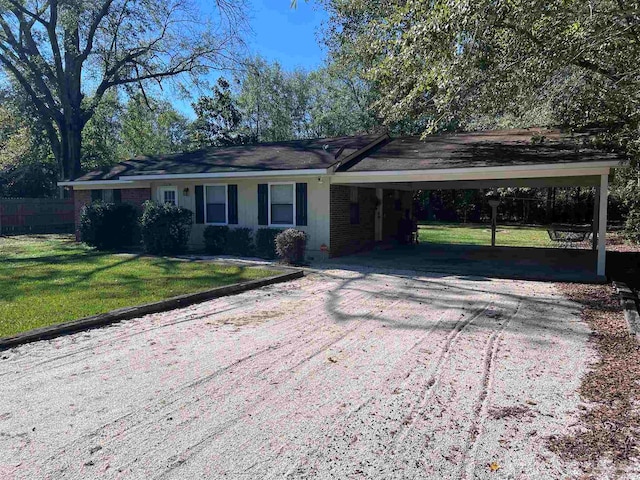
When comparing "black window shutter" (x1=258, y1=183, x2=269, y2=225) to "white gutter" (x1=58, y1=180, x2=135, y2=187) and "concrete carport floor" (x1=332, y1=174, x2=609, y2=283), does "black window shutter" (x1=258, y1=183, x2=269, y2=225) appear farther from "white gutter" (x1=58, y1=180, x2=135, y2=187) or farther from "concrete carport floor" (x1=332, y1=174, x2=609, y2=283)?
"white gutter" (x1=58, y1=180, x2=135, y2=187)

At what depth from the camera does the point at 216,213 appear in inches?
592

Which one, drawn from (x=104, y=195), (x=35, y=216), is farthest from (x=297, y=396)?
(x=35, y=216)

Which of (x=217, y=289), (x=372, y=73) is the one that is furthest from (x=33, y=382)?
(x=372, y=73)

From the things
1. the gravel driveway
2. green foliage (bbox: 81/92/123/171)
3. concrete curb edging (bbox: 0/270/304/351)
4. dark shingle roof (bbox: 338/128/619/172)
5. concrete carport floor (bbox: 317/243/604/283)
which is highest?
green foliage (bbox: 81/92/123/171)

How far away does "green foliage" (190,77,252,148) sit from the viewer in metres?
33.7

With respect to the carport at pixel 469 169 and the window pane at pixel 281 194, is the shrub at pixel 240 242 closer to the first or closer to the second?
the window pane at pixel 281 194

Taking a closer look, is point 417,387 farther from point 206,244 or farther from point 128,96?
point 128,96

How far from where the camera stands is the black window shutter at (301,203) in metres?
13.3

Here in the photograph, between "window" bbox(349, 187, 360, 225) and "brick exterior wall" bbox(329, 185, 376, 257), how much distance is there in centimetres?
16

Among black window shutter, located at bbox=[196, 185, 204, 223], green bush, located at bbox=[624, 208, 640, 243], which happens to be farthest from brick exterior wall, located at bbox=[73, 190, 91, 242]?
green bush, located at bbox=[624, 208, 640, 243]

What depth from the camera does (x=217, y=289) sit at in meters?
8.37

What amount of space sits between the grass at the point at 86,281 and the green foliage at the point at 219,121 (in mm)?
Answer: 20946

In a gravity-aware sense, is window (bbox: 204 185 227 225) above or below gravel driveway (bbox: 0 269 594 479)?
above

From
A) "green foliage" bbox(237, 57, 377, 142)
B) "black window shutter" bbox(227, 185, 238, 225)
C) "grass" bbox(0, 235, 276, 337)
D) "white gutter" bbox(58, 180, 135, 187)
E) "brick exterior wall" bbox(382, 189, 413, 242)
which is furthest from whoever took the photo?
"green foliage" bbox(237, 57, 377, 142)
